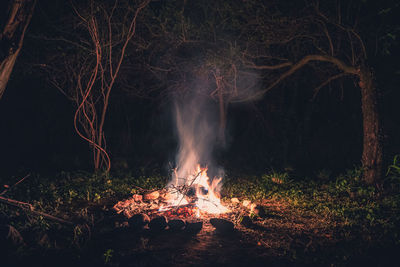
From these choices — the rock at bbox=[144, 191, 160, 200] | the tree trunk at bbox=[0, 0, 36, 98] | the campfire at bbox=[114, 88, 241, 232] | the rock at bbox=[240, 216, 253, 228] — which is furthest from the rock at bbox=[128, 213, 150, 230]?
the tree trunk at bbox=[0, 0, 36, 98]

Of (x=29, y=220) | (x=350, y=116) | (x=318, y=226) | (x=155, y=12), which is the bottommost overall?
(x=29, y=220)

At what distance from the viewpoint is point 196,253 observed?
15.9 feet

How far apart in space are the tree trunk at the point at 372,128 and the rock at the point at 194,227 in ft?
15.5

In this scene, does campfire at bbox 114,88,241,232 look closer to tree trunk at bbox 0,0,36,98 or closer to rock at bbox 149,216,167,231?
rock at bbox 149,216,167,231

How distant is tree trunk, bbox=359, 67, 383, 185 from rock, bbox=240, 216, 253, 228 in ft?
12.4

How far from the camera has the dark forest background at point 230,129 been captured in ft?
40.4

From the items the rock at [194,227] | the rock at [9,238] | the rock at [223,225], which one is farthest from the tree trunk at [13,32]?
the rock at [223,225]

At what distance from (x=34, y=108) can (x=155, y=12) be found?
945 cm

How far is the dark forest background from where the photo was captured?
12305 mm

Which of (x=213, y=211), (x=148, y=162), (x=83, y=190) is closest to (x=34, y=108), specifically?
(x=148, y=162)

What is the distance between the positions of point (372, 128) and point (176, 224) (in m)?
5.38

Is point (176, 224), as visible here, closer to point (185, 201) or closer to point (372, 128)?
point (185, 201)

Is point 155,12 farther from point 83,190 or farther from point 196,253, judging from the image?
point 196,253

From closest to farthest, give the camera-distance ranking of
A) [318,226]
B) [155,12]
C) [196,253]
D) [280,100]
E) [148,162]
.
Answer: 1. [196,253]
2. [318,226]
3. [155,12]
4. [148,162]
5. [280,100]
